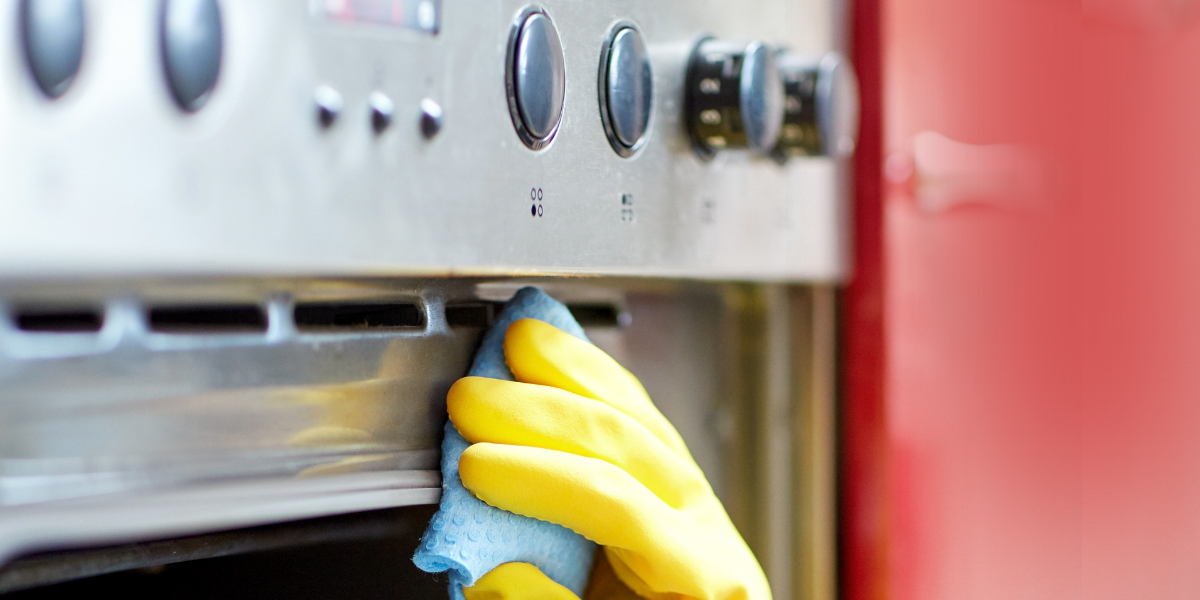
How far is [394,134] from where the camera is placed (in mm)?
323

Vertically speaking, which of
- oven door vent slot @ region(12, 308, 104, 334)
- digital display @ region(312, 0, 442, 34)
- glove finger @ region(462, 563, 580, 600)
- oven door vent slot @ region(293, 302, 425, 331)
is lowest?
glove finger @ region(462, 563, 580, 600)

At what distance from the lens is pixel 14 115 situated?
23 centimetres

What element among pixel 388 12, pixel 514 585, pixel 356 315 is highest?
pixel 388 12

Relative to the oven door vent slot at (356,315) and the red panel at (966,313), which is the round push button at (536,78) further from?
the red panel at (966,313)

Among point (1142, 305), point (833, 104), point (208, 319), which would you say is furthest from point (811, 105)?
point (1142, 305)

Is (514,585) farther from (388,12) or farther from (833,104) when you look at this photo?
(833,104)

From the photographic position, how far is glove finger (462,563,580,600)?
39 cm

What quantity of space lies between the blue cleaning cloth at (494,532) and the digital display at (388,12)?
0.45 feet

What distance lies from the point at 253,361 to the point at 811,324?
18.0 inches

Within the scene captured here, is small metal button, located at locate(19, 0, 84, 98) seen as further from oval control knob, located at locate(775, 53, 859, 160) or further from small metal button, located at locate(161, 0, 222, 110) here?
oval control knob, located at locate(775, 53, 859, 160)

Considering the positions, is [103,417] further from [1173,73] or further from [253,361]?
[1173,73]

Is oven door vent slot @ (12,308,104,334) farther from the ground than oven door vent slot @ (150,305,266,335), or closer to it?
farther from the ground

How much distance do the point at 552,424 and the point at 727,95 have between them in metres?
0.21

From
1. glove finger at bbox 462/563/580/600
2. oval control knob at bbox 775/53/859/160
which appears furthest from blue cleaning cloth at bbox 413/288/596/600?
oval control knob at bbox 775/53/859/160
